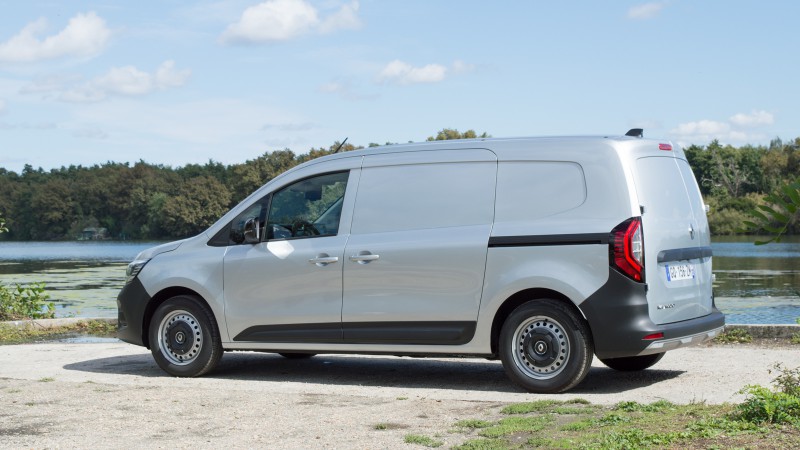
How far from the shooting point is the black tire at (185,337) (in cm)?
1027

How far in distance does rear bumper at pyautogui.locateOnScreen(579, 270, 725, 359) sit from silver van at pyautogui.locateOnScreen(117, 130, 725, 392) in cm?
1

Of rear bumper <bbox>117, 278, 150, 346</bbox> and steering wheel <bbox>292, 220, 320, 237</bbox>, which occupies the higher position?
steering wheel <bbox>292, 220, 320, 237</bbox>

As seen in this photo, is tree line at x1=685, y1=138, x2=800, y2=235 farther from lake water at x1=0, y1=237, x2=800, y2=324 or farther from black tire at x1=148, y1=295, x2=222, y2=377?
black tire at x1=148, y1=295, x2=222, y2=377

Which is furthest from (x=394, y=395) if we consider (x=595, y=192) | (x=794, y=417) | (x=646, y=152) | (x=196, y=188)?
(x=196, y=188)

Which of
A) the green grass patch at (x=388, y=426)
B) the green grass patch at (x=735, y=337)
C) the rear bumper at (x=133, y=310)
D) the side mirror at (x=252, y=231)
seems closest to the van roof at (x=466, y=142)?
the side mirror at (x=252, y=231)

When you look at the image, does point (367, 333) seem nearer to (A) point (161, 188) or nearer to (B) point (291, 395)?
(B) point (291, 395)

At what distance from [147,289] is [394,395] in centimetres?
304

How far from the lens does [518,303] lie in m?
8.98

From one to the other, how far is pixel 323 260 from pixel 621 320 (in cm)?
271

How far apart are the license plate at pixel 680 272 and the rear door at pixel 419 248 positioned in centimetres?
149

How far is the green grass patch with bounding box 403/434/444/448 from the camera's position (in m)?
6.59

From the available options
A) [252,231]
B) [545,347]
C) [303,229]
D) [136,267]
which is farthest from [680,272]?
[136,267]

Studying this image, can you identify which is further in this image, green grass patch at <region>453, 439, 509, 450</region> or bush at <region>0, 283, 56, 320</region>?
bush at <region>0, 283, 56, 320</region>

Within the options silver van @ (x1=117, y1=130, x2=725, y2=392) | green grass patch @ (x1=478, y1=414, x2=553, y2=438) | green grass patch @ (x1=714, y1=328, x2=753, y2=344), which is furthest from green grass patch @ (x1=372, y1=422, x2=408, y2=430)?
green grass patch @ (x1=714, y1=328, x2=753, y2=344)
